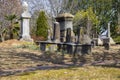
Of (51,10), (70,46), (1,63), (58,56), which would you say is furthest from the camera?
(51,10)

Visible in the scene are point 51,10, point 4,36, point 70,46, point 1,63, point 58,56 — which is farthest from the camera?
point 51,10

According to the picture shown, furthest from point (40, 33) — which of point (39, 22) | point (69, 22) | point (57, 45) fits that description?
point (57, 45)

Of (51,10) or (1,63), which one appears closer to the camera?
(1,63)

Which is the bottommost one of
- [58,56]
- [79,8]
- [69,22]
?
[58,56]

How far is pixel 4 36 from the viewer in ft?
124

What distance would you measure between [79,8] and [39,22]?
2013 centimetres

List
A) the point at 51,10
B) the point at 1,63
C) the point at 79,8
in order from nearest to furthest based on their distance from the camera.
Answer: the point at 1,63 < the point at 51,10 < the point at 79,8

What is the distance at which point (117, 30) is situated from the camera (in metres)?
48.6

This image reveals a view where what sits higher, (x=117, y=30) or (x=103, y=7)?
(x=103, y=7)

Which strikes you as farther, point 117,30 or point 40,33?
point 117,30

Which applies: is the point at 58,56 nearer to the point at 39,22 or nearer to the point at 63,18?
the point at 63,18

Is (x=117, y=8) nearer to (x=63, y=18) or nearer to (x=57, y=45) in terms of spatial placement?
(x=63, y=18)

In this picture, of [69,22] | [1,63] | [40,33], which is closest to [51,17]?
[40,33]

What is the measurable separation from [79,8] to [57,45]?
37.8 meters
